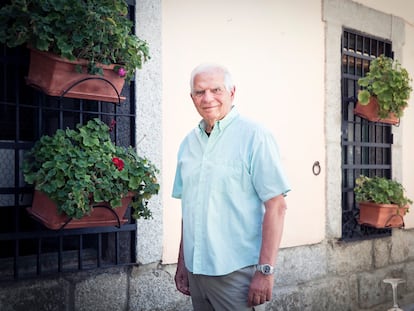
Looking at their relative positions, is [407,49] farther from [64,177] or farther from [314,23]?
[64,177]

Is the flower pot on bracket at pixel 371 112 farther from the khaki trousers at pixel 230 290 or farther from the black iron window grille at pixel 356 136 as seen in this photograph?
the khaki trousers at pixel 230 290

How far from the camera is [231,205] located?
7.75ft

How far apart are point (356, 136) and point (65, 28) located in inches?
146

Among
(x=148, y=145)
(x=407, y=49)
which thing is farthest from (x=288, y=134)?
(x=407, y=49)

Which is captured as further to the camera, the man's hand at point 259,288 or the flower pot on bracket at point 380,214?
the flower pot on bracket at point 380,214

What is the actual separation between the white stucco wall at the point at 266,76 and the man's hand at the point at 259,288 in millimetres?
1475

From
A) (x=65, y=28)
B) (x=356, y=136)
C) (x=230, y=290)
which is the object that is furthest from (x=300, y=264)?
(x=65, y=28)

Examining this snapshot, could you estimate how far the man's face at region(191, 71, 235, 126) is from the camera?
94.8 inches

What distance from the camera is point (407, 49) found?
→ 5957mm

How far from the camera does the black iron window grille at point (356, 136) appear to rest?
527 centimetres

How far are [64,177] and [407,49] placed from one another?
475 cm

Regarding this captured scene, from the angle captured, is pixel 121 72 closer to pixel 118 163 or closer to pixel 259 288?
pixel 118 163

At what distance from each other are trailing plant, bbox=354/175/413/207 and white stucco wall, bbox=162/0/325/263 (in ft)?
1.53

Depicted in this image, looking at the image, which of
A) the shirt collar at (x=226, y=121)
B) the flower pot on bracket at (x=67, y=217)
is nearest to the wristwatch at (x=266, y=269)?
the shirt collar at (x=226, y=121)
